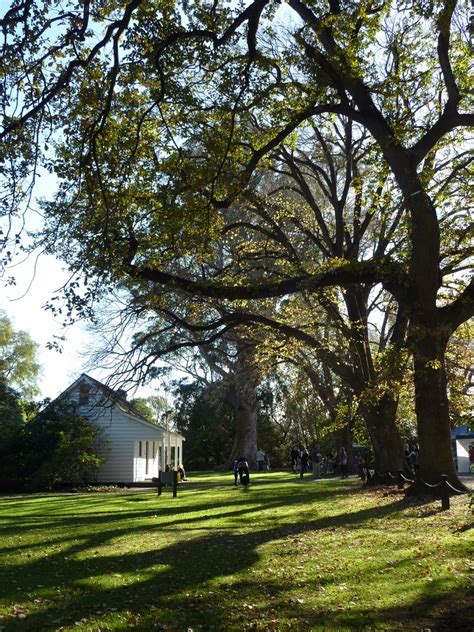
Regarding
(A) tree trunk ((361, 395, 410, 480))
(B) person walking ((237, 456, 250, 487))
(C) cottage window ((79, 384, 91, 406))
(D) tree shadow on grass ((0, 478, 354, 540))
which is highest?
(C) cottage window ((79, 384, 91, 406))

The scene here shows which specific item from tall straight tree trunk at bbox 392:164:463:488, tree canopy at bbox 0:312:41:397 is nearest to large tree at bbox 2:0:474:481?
tall straight tree trunk at bbox 392:164:463:488

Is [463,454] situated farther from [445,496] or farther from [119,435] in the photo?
[445,496]

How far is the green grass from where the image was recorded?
7086 mm

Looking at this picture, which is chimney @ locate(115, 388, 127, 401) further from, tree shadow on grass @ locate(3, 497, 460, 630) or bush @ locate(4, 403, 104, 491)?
bush @ locate(4, 403, 104, 491)

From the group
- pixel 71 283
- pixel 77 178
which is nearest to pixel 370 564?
pixel 71 283

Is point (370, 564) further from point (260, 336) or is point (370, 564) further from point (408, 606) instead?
point (260, 336)

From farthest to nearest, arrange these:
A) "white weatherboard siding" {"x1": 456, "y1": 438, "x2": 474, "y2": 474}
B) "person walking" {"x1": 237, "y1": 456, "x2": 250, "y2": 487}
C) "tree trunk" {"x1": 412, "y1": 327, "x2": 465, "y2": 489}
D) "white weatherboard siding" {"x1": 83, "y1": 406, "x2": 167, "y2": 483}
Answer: "white weatherboard siding" {"x1": 83, "y1": 406, "x2": 167, "y2": 483}, "white weatherboard siding" {"x1": 456, "y1": 438, "x2": 474, "y2": 474}, "person walking" {"x1": 237, "y1": 456, "x2": 250, "y2": 487}, "tree trunk" {"x1": 412, "y1": 327, "x2": 465, "y2": 489}

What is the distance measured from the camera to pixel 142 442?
40219mm

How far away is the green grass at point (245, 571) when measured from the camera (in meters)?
7.09

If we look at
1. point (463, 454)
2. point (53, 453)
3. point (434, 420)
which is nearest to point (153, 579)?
point (434, 420)

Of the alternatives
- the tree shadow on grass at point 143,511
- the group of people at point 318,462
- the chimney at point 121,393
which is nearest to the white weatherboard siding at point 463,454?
the group of people at point 318,462

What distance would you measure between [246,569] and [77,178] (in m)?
7.03

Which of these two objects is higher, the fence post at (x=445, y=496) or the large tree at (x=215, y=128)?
the large tree at (x=215, y=128)

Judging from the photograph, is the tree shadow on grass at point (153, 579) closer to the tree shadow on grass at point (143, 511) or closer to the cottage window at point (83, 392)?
the tree shadow on grass at point (143, 511)
